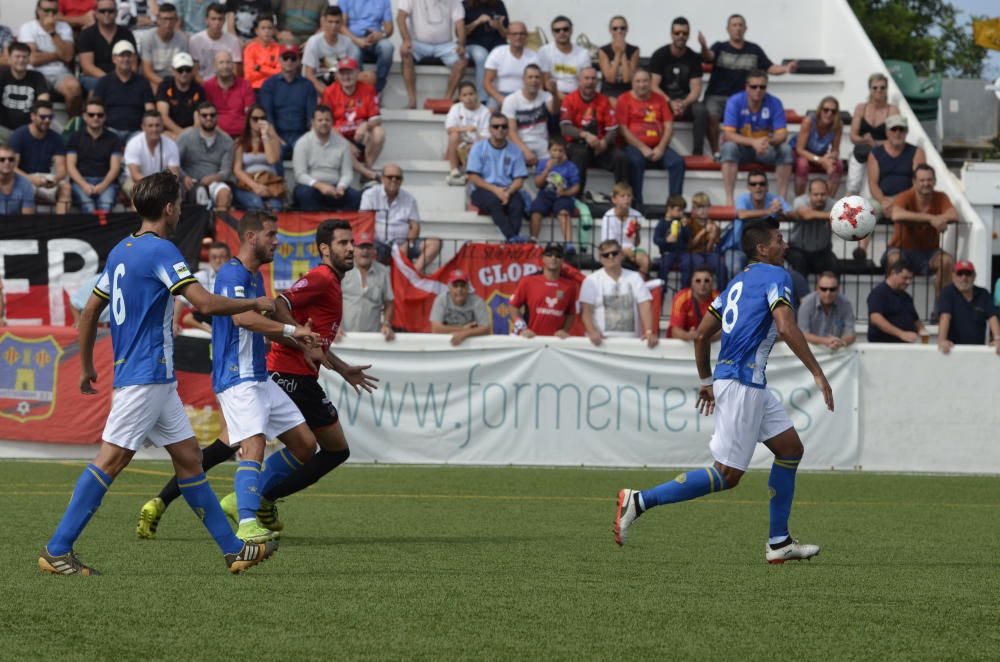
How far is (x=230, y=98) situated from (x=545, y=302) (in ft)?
19.2

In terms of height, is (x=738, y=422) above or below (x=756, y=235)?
below

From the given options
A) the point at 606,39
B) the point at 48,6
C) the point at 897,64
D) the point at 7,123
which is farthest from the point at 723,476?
the point at 897,64

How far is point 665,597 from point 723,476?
2129 mm

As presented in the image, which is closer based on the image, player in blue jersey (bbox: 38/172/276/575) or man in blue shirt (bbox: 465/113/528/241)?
A: player in blue jersey (bbox: 38/172/276/575)

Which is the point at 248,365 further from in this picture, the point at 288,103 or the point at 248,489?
the point at 288,103

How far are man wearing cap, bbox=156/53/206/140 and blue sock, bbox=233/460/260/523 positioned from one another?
35.6 ft

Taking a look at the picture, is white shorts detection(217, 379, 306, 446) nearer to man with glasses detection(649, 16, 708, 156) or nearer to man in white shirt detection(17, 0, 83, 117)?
man in white shirt detection(17, 0, 83, 117)

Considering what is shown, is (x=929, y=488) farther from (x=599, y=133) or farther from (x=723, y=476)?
(x=599, y=133)

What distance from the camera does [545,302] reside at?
16.0m

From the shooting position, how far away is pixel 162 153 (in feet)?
58.1

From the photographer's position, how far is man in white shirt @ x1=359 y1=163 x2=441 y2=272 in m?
17.4

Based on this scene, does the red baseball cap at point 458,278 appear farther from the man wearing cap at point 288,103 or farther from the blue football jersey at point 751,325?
the blue football jersey at point 751,325

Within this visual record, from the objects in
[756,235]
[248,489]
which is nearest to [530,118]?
[756,235]

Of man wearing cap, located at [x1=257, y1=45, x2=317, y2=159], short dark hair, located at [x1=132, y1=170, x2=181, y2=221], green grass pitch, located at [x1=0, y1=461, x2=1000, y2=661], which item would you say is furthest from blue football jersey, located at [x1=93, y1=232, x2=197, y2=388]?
man wearing cap, located at [x1=257, y1=45, x2=317, y2=159]
